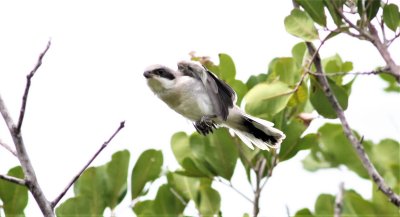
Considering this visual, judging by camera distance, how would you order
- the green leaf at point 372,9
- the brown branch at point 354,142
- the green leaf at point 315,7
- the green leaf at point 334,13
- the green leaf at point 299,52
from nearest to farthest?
the brown branch at point 354,142, the green leaf at point 372,9, the green leaf at point 334,13, the green leaf at point 315,7, the green leaf at point 299,52

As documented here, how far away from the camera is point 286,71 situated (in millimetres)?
4570

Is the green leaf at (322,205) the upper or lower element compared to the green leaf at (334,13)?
lower

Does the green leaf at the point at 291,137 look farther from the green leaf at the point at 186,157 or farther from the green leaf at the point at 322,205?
the green leaf at the point at 186,157

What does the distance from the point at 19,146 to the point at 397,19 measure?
1.99 m

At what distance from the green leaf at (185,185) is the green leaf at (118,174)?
0.34 metres

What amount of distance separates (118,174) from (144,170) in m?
0.15

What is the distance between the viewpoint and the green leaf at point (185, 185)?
15.1 ft

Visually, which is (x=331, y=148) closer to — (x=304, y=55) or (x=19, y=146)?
(x=304, y=55)

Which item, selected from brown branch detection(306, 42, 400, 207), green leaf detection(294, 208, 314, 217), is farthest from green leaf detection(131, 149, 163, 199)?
brown branch detection(306, 42, 400, 207)

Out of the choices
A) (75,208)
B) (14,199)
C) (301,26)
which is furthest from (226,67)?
(14,199)

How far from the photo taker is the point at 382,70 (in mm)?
3402

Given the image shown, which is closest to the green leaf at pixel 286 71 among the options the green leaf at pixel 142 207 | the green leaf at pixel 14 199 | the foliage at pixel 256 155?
the foliage at pixel 256 155

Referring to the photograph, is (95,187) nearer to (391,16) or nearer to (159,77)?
(159,77)

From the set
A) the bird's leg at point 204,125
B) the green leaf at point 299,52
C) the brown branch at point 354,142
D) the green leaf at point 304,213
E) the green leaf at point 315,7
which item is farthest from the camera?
the green leaf at point 299,52
